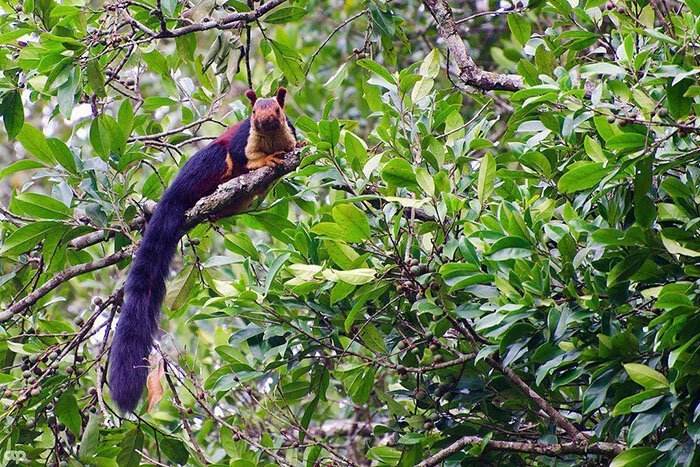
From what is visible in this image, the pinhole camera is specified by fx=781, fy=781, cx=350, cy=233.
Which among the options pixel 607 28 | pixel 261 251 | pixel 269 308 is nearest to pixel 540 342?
pixel 269 308

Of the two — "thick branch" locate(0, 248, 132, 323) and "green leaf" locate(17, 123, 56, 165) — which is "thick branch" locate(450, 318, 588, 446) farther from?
"green leaf" locate(17, 123, 56, 165)

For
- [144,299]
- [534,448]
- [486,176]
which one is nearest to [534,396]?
[534,448]

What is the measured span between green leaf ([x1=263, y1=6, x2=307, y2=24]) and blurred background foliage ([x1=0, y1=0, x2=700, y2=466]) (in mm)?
17

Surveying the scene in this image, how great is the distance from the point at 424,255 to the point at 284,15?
1482 millimetres

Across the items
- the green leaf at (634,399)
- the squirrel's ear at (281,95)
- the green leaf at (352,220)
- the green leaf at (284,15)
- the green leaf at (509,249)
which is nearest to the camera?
the green leaf at (634,399)

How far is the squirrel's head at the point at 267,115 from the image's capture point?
13.9 ft

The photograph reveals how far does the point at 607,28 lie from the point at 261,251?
304cm

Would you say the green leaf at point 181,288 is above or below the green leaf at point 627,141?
below

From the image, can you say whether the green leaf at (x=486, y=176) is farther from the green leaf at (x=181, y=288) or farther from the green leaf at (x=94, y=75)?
the green leaf at (x=94, y=75)

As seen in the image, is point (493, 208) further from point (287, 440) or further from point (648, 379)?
point (287, 440)

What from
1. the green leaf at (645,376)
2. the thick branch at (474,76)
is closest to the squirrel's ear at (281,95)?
the thick branch at (474,76)

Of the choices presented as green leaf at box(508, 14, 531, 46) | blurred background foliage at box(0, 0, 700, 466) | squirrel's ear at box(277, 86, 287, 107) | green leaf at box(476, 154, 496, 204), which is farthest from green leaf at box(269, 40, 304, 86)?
green leaf at box(476, 154, 496, 204)

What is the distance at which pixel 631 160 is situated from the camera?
211 cm

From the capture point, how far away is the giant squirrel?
3.34 metres
